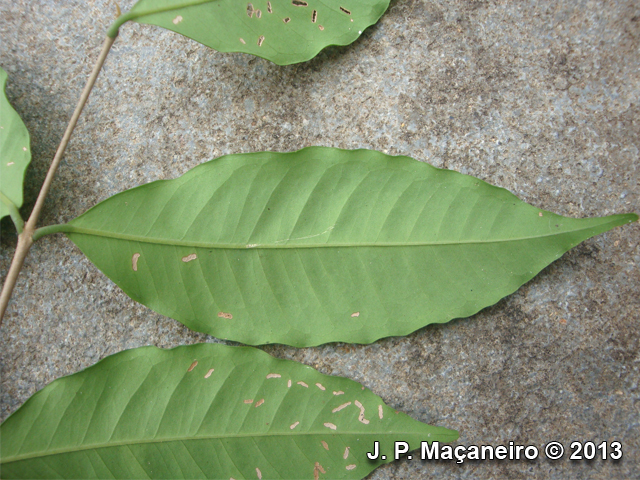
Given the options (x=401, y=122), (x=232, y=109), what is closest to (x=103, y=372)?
(x=232, y=109)

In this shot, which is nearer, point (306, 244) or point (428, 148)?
point (306, 244)

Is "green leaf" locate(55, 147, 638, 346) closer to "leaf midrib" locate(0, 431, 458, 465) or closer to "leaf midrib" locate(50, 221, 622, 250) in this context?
"leaf midrib" locate(50, 221, 622, 250)

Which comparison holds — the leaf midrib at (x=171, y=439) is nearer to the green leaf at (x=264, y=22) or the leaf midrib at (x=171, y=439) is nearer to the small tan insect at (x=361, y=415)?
the small tan insect at (x=361, y=415)

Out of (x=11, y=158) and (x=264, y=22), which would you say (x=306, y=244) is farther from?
(x=11, y=158)

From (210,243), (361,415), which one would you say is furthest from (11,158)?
(361,415)

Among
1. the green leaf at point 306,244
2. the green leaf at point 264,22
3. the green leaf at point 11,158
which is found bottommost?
the green leaf at point 306,244

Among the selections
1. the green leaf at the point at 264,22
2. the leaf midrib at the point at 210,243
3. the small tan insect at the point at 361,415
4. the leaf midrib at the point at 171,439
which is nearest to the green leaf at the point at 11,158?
the leaf midrib at the point at 210,243
